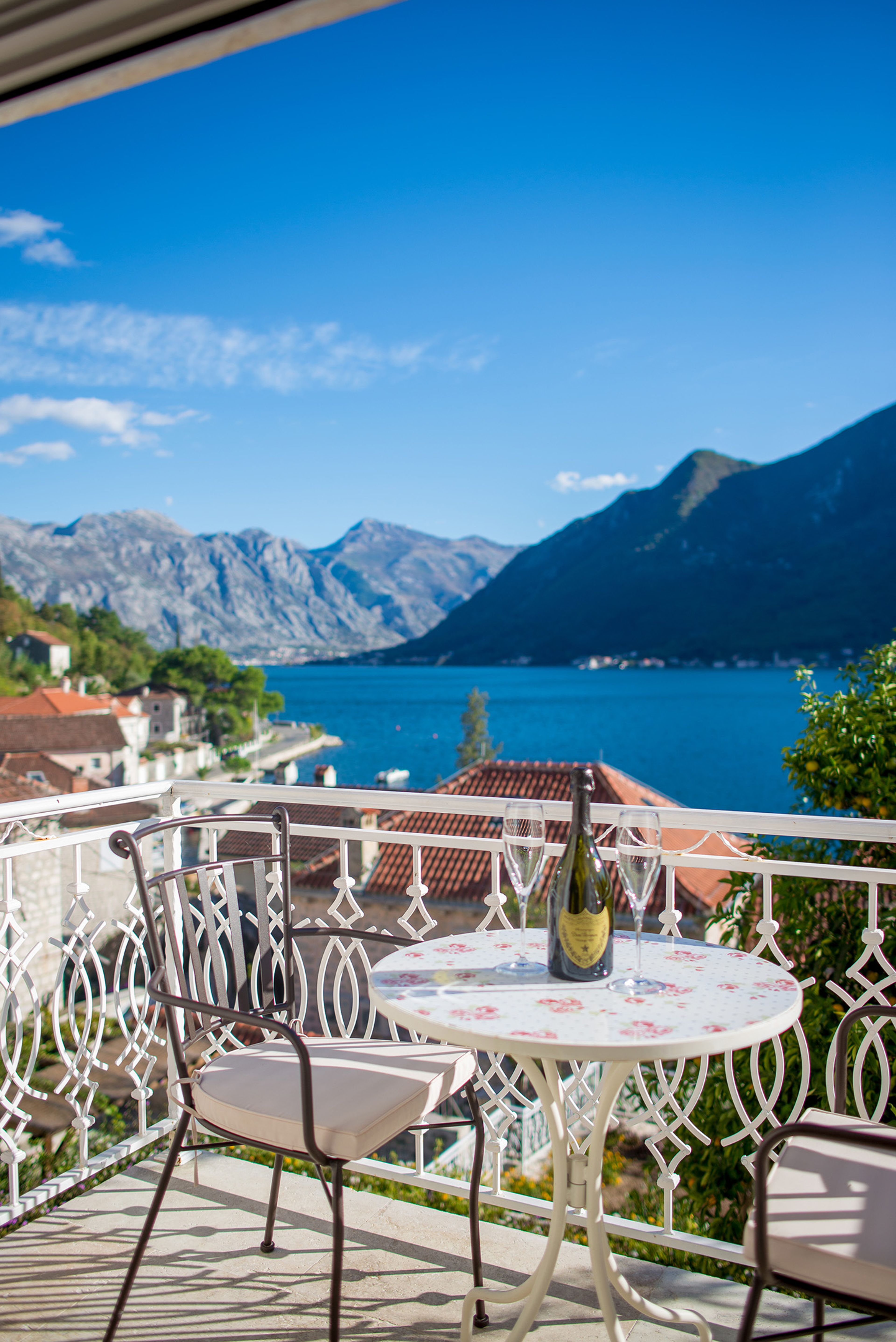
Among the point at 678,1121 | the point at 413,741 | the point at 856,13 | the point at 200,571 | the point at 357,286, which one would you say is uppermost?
the point at 357,286

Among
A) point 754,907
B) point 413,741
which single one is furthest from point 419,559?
point 754,907

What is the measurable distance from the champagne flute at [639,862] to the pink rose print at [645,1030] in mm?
189

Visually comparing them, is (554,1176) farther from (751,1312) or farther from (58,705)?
(58,705)

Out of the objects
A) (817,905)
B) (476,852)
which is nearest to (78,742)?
(476,852)

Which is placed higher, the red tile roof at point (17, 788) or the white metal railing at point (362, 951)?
the white metal railing at point (362, 951)

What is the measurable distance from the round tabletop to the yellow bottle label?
0.14ft

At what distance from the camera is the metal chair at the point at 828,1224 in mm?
1176

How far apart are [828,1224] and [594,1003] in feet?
1.41

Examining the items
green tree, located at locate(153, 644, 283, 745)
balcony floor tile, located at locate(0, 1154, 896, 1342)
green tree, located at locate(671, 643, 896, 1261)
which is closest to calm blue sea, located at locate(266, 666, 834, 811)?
green tree, located at locate(153, 644, 283, 745)

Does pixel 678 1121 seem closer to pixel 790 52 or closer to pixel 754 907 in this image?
pixel 754 907

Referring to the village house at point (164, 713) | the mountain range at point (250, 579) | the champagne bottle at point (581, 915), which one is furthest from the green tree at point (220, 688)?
the champagne bottle at point (581, 915)

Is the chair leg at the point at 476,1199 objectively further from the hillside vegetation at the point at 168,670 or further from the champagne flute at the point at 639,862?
the hillside vegetation at the point at 168,670

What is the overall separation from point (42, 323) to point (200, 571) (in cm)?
2925

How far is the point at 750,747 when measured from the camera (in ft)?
150
